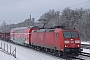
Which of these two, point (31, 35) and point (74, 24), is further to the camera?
point (74, 24)

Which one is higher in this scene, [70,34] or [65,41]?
[70,34]

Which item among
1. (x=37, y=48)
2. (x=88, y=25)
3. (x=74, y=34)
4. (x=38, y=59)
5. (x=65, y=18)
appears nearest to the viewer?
(x=38, y=59)

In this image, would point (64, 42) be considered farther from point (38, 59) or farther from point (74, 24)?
point (74, 24)

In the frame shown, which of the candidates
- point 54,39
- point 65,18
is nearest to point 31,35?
point 54,39

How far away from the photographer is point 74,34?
20594 mm

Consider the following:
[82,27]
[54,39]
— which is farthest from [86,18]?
[54,39]

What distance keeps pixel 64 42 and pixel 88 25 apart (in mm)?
46205

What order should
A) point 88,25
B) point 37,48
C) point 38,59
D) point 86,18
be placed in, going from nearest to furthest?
1. point 38,59
2. point 37,48
3. point 88,25
4. point 86,18

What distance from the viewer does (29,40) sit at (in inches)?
1331

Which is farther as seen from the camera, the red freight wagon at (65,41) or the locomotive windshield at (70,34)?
the locomotive windshield at (70,34)

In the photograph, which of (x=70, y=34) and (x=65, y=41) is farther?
(x=70, y=34)

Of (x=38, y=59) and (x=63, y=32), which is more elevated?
(x=63, y=32)

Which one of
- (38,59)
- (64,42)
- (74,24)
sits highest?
(74,24)

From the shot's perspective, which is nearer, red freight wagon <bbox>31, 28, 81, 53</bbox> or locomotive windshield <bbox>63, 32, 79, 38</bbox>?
red freight wagon <bbox>31, 28, 81, 53</bbox>
